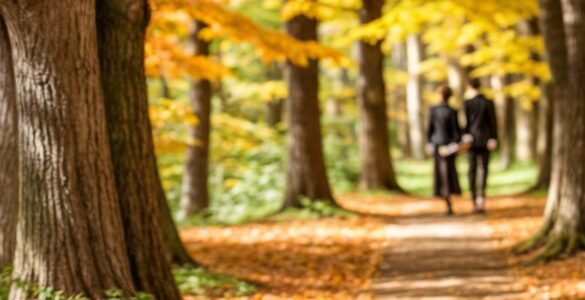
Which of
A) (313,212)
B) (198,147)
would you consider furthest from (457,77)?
(313,212)

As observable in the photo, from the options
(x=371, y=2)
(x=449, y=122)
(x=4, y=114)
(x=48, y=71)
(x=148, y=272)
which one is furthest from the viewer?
(x=371, y=2)

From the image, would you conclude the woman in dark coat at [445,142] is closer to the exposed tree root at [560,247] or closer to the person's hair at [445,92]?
the person's hair at [445,92]

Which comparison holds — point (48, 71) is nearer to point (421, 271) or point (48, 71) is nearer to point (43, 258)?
point (43, 258)

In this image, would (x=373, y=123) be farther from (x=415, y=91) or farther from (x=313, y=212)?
(x=415, y=91)

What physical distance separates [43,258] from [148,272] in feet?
3.19

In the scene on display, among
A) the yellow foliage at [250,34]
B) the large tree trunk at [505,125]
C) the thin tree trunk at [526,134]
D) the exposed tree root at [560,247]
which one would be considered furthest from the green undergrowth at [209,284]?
the thin tree trunk at [526,134]

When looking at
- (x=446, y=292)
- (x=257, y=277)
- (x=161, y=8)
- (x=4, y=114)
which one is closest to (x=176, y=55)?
(x=161, y=8)

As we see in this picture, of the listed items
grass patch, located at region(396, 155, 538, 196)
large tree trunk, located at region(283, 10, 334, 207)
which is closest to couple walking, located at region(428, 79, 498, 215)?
large tree trunk, located at region(283, 10, 334, 207)

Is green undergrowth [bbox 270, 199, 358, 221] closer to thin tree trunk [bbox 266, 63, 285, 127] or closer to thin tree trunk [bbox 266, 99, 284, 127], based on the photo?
thin tree trunk [bbox 266, 63, 285, 127]

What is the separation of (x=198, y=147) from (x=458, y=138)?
554 cm

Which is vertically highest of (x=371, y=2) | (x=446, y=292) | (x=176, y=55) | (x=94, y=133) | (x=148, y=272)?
(x=371, y=2)

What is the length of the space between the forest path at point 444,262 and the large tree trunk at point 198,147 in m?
4.43

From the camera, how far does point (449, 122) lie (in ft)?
43.0

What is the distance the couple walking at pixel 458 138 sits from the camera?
13000mm
